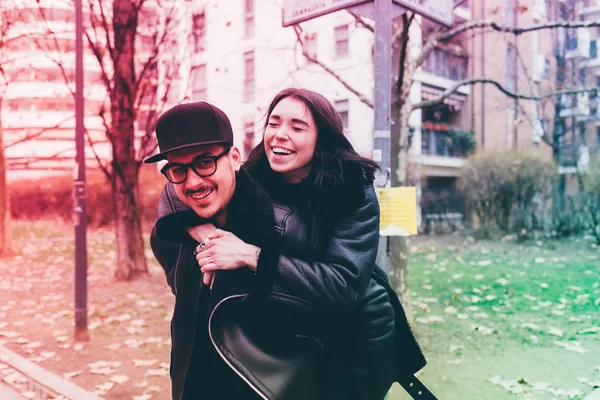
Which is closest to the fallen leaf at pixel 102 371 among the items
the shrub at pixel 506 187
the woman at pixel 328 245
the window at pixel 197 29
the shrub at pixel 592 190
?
the woman at pixel 328 245

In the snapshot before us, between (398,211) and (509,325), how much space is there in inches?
155

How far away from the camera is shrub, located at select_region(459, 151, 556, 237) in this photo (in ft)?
49.0

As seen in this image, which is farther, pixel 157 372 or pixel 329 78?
pixel 329 78

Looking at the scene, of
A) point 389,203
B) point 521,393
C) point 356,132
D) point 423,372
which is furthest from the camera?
point 356,132

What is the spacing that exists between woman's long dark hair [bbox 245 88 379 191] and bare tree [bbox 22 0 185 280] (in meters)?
6.18

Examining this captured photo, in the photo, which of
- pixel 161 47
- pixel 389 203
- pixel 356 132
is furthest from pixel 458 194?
pixel 389 203

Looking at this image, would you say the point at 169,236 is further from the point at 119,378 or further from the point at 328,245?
the point at 119,378

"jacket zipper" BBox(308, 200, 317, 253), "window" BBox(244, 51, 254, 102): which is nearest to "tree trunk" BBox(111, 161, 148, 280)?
"jacket zipper" BBox(308, 200, 317, 253)

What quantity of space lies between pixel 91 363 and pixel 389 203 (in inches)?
141

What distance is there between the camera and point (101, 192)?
2012 cm

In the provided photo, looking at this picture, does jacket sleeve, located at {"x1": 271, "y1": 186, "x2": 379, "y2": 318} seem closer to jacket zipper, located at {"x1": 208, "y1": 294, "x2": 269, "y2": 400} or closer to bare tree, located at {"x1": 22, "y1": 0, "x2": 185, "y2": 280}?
jacket zipper, located at {"x1": 208, "y1": 294, "x2": 269, "y2": 400}

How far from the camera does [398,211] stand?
115 inches

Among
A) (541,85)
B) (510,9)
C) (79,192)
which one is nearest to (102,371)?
(79,192)

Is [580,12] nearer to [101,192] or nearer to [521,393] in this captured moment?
[521,393]
